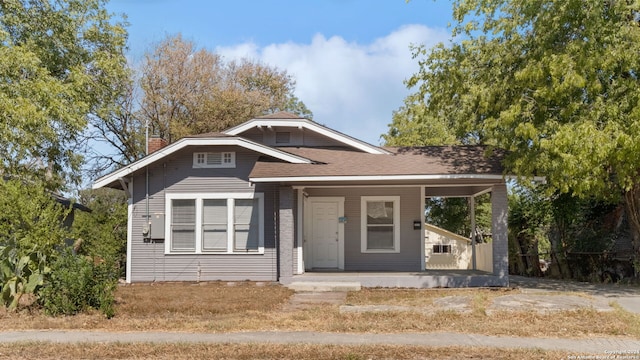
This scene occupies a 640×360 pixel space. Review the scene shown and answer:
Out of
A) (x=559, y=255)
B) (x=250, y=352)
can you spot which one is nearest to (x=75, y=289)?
(x=250, y=352)

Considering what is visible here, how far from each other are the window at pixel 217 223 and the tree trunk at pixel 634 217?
10127mm

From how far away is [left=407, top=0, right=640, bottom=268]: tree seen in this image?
41.2ft

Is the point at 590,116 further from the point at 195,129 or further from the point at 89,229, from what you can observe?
the point at 195,129

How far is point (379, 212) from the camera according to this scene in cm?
1753

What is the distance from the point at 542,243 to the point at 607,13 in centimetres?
1135

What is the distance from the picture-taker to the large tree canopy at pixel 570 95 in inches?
495

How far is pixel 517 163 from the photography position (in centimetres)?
1393

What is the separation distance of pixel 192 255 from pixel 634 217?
12.3m

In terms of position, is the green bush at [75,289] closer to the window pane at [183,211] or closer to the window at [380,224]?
the window pane at [183,211]

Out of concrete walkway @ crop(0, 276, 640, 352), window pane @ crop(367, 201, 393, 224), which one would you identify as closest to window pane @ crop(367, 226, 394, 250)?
window pane @ crop(367, 201, 393, 224)

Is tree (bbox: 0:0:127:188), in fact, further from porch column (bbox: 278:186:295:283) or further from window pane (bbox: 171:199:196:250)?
porch column (bbox: 278:186:295:283)

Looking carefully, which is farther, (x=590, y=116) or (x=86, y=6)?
(x=86, y=6)

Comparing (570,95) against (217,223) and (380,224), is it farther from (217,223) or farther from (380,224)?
(217,223)

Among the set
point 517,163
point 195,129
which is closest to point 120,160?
point 195,129
